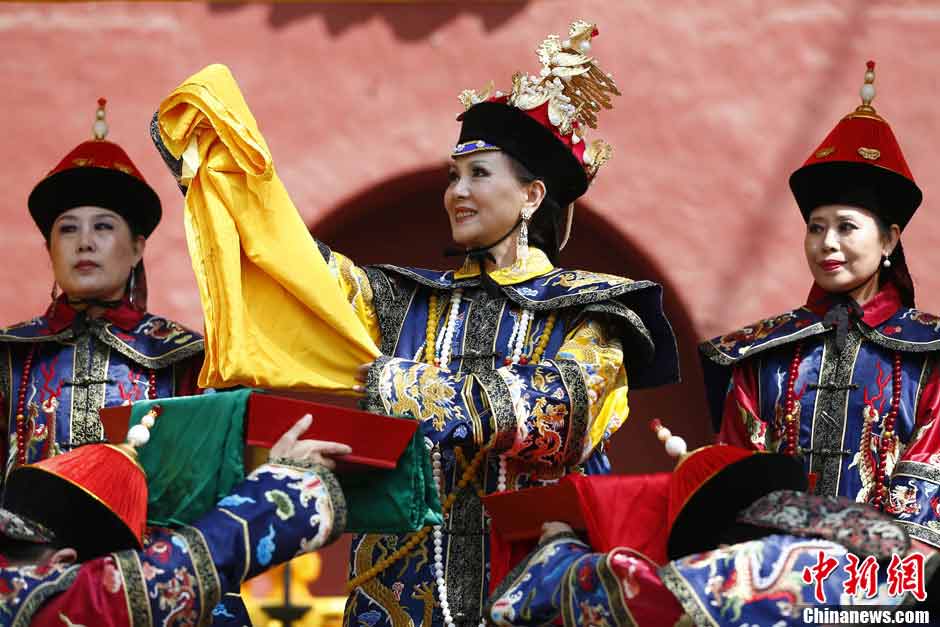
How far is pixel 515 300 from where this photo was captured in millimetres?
4523

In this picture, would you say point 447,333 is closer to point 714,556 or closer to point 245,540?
point 245,540

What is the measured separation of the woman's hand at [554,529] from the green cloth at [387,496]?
313 millimetres

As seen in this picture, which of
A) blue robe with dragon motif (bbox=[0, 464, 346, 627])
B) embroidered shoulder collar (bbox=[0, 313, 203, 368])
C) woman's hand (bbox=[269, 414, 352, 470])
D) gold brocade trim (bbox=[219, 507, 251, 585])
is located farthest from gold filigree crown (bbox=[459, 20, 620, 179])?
gold brocade trim (bbox=[219, 507, 251, 585])

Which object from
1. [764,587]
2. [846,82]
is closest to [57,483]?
[764,587]

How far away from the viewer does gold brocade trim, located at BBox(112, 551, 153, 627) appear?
132 inches

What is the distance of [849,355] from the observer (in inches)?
180

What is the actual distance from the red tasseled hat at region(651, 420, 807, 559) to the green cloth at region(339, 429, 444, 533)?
588mm

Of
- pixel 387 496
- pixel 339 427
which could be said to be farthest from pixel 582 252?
pixel 339 427

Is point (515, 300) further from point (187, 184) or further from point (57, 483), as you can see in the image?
point (57, 483)

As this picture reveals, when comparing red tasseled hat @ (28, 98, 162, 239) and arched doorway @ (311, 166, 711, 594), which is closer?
red tasseled hat @ (28, 98, 162, 239)

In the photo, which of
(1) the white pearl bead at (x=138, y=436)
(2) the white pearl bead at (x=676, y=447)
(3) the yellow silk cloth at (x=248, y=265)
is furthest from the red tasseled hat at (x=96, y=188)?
(2) the white pearl bead at (x=676, y=447)

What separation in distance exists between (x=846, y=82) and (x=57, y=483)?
154 inches

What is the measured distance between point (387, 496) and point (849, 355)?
1345 millimetres

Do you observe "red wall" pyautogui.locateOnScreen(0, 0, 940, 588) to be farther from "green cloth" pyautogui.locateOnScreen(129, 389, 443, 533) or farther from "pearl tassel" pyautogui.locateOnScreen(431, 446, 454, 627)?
"green cloth" pyautogui.locateOnScreen(129, 389, 443, 533)
